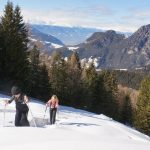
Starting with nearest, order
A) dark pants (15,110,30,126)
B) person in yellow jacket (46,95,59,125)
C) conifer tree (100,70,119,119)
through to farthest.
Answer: dark pants (15,110,30,126) < person in yellow jacket (46,95,59,125) < conifer tree (100,70,119,119)

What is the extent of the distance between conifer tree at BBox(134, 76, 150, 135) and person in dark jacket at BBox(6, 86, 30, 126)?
203ft

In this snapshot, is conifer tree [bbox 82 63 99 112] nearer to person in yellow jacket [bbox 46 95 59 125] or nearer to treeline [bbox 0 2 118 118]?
treeline [bbox 0 2 118 118]

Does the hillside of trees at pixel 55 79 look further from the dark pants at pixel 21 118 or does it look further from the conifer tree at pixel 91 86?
the dark pants at pixel 21 118

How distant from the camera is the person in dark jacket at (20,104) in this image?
2186 centimetres

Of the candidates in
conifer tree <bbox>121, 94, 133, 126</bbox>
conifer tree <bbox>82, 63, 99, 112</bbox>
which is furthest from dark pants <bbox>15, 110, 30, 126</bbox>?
conifer tree <bbox>121, 94, 133, 126</bbox>

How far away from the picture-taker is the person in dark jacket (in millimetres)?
21859

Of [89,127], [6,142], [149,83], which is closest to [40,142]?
[6,142]

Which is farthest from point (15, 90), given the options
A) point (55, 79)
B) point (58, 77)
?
point (58, 77)

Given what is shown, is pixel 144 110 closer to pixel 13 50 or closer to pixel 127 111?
pixel 127 111

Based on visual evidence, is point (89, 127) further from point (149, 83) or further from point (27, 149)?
point (149, 83)

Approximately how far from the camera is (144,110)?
3398 inches

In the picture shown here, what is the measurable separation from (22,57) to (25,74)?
2.47 m

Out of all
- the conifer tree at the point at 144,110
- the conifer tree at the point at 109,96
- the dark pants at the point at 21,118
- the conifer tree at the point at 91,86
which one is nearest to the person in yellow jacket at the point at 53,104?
the dark pants at the point at 21,118

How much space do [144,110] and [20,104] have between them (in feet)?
217
